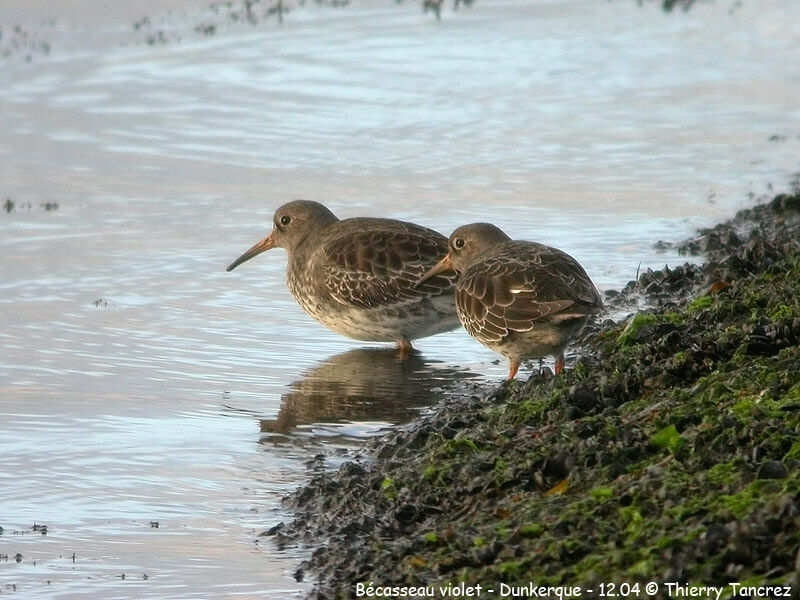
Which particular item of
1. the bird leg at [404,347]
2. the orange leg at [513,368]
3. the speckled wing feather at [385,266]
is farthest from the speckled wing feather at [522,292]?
the bird leg at [404,347]

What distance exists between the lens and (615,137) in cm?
1593

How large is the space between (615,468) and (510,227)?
22.7 feet

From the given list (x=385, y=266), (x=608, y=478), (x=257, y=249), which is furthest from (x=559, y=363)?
(x=257, y=249)

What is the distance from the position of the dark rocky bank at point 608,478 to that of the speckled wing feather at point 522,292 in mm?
373

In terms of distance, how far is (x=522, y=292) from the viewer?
8.69 m

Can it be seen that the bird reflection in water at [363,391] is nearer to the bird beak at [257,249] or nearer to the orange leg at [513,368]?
the orange leg at [513,368]

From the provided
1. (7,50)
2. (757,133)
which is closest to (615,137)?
(757,133)

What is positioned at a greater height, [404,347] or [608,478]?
[608,478]

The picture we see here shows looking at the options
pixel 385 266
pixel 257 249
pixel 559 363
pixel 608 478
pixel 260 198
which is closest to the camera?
pixel 608 478

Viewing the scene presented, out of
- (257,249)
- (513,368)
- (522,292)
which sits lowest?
(513,368)

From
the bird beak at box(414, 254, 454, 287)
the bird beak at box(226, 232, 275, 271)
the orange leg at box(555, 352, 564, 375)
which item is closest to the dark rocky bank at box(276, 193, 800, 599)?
the orange leg at box(555, 352, 564, 375)

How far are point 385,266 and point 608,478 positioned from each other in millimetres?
4960

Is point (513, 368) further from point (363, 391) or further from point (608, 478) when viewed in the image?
point (608, 478)

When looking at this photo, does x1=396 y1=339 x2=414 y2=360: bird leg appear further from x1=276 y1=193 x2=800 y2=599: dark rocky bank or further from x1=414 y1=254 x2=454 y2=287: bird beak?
x1=276 y1=193 x2=800 y2=599: dark rocky bank
